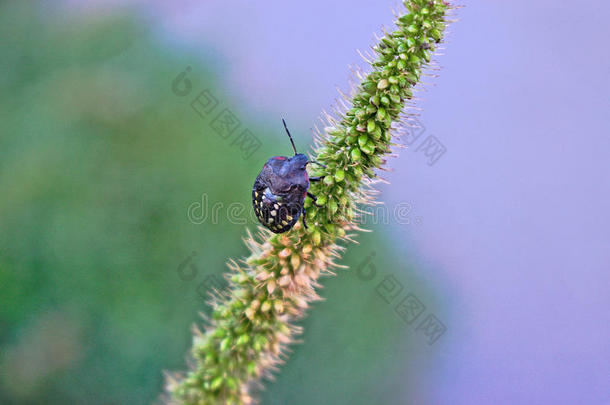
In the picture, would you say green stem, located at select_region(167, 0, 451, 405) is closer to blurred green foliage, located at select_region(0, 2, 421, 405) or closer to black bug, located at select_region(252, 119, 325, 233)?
black bug, located at select_region(252, 119, 325, 233)

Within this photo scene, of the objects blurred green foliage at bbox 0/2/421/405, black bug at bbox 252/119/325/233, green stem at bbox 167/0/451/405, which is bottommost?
green stem at bbox 167/0/451/405

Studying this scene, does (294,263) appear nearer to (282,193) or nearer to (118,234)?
(282,193)

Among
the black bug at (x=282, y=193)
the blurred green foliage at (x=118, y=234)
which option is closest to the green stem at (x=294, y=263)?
the black bug at (x=282, y=193)

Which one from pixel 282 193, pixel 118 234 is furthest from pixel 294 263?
pixel 118 234

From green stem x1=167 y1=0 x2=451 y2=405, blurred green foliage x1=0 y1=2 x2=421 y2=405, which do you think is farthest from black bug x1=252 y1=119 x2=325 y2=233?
blurred green foliage x1=0 y1=2 x2=421 y2=405

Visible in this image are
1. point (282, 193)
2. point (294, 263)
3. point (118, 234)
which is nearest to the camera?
point (294, 263)

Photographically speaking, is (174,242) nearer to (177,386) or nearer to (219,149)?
(219,149)
